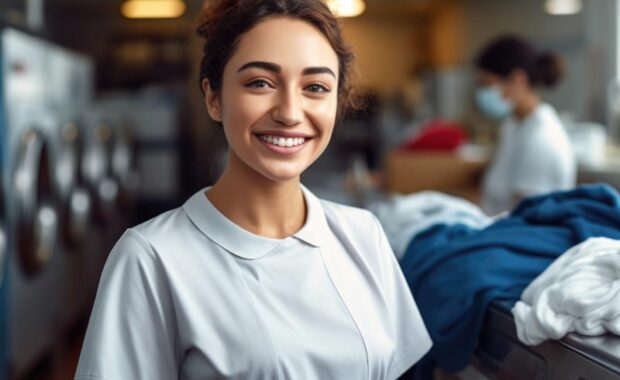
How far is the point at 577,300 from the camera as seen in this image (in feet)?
3.67

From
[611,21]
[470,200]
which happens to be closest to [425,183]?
[470,200]

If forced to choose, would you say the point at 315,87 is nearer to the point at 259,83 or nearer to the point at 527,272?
the point at 259,83

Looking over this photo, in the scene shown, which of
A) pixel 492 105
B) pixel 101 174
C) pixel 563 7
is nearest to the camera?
pixel 101 174

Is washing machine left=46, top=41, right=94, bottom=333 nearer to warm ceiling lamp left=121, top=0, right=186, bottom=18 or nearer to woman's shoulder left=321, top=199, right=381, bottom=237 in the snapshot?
woman's shoulder left=321, top=199, right=381, bottom=237

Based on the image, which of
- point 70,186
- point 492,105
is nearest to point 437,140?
point 70,186

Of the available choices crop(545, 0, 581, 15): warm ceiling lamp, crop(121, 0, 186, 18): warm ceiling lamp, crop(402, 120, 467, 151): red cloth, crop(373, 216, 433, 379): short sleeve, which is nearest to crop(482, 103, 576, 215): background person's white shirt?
crop(402, 120, 467, 151): red cloth

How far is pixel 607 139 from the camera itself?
6770 millimetres

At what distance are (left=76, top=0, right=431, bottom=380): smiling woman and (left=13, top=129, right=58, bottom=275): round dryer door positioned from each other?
1957 millimetres

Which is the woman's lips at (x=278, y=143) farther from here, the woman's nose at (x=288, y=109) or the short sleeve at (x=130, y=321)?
the short sleeve at (x=130, y=321)

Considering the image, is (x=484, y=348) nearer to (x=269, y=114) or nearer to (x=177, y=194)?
(x=269, y=114)

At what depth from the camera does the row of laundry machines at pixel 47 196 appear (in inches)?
109

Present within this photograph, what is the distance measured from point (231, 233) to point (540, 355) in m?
0.53

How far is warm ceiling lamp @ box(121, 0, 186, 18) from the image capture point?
8.68 m

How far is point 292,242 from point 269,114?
17 centimetres
